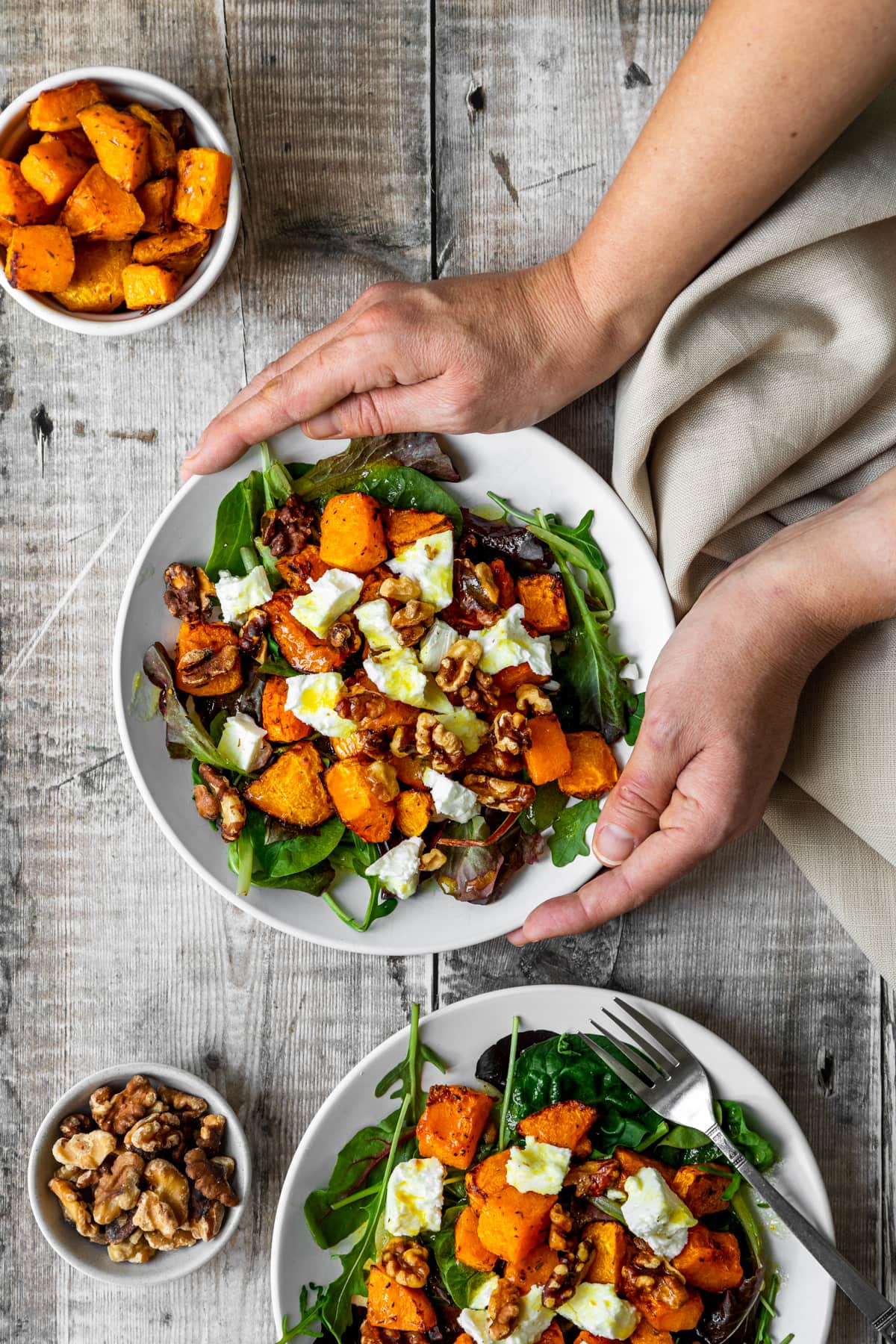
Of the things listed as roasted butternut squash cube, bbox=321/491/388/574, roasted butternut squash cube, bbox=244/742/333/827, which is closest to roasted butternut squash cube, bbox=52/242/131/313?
roasted butternut squash cube, bbox=321/491/388/574

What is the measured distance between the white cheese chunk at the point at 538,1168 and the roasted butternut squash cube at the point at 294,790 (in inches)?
19.8

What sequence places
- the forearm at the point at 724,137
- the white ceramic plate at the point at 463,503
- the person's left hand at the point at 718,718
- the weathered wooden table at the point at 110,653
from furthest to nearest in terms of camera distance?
the weathered wooden table at the point at 110,653 < the white ceramic plate at the point at 463,503 < the person's left hand at the point at 718,718 < the forearm at the point at 724,137

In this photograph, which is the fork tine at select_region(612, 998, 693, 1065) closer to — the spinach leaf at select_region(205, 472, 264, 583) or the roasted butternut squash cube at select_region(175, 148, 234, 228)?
the spinach leaf at select_region(205, 472, 264, 583)

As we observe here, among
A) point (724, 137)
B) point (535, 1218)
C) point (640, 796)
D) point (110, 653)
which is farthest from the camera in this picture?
point (110, 653)

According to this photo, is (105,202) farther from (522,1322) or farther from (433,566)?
(522,1322)

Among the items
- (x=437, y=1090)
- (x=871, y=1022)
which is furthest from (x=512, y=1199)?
(x=871, y=1022)

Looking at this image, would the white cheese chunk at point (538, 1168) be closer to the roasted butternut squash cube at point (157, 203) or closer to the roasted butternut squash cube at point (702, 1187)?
the roasted butternut squash cube at point (702, 1187)

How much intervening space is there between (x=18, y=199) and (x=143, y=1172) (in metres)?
1.23

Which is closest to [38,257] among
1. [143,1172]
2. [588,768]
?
[588,768]

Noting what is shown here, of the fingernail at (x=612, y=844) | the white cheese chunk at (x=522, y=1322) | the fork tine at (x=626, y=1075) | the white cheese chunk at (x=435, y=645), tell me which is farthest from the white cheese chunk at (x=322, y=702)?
the white cheese chunk at (x=522, y=1322)

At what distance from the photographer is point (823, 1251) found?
1.37m

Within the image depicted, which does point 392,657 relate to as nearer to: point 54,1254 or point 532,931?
point 532,931

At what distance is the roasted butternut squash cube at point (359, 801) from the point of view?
130cm

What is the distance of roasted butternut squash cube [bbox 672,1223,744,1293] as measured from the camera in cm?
137
